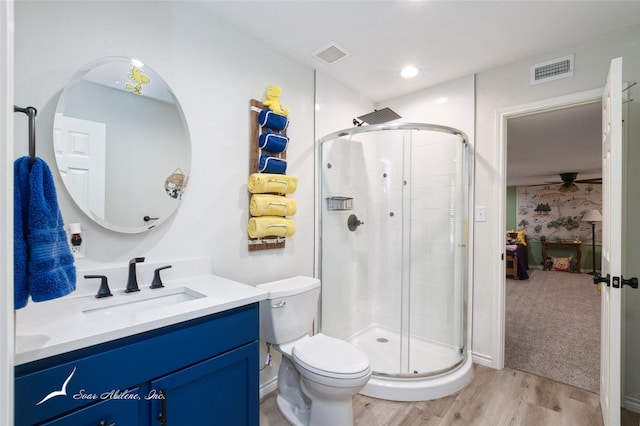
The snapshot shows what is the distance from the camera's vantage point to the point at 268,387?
2.11 meters

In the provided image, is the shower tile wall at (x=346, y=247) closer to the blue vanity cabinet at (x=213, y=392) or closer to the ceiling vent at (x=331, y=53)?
the ceiling vent at (x=331, y=53)

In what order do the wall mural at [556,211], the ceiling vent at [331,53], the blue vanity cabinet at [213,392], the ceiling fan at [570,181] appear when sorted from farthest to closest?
the wall mural at [556,211]
the ceiling fan at [570,181]
the ceiling vent at [331,53]
the blue vanity cabinet at [213,392]

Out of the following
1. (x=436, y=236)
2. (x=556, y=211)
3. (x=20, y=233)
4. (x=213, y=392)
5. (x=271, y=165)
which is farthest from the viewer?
(x=556, y=211)

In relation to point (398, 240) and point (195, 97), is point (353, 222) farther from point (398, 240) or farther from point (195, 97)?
point (195, 97)

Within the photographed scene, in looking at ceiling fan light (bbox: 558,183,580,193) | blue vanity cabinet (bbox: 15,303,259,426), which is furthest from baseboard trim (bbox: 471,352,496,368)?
ceiling fan light (bbox: 558,183,580,193)

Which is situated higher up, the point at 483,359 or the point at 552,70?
the point at 552,70

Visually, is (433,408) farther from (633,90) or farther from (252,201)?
(633,90)

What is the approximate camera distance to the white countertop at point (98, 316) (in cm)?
85

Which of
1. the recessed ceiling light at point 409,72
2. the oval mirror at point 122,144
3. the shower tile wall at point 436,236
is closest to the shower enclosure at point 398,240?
the shower tile wall at point 436,236

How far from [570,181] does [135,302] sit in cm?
881

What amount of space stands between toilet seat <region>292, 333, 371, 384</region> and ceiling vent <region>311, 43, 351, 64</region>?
6.46 feet

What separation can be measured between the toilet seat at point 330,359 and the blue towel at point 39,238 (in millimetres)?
1162

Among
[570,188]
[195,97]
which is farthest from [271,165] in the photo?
[570,188]

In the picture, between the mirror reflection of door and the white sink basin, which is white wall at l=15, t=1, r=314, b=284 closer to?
the mirror reflection of door
